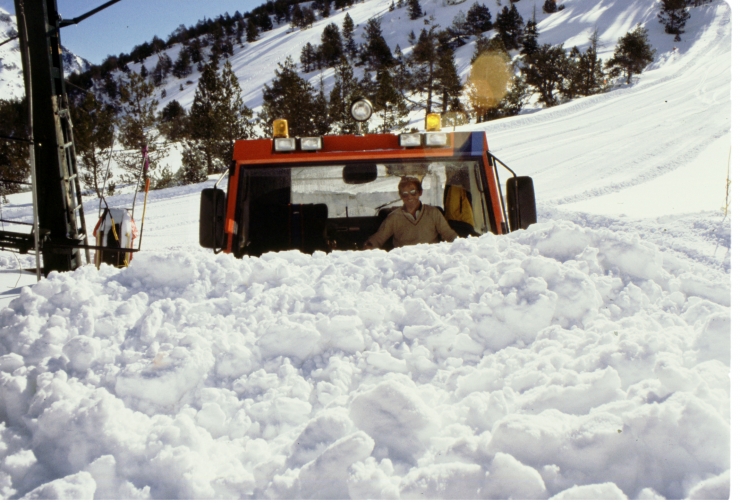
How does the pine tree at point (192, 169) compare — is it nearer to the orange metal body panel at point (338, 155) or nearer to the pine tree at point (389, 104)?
the pine tree at point (389, 104)

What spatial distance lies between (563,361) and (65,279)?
225cm

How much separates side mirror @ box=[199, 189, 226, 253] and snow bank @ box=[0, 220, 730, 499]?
0.67 metres

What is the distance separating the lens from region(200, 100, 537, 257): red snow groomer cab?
3791 mm

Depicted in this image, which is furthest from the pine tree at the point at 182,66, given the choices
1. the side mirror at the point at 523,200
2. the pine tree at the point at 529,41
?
the side mirror at the point at 523,200

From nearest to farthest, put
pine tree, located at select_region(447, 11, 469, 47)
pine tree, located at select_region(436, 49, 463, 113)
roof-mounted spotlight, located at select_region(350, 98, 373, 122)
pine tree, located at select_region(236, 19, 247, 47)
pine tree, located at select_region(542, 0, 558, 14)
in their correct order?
roof-mounted spotlight, located at select_region(350, 98, 373, 122) < pine tree, located at select_region(436, 49, 463, 113) < pine tree, located at select_region(447, 11, 469, 47) < pine tree, located at select_region(542, 0, 558, 14) < pine tree, located at select_region(236, 19, 247, 47)

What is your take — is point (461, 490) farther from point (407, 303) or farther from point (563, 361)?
point (407, 303)

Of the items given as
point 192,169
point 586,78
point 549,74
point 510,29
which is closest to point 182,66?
point 510,29

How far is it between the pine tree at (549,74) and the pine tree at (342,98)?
11.9 meters

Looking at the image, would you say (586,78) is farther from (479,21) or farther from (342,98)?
(479,21)

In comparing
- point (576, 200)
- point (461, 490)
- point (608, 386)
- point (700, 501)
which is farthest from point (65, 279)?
point (576, 200)

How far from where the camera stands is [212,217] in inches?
140

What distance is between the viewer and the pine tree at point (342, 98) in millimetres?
32094

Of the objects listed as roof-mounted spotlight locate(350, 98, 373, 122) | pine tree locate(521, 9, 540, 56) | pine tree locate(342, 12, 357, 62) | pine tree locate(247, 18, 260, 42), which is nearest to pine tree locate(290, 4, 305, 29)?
pine tree locate(247, 18, 260, 42)

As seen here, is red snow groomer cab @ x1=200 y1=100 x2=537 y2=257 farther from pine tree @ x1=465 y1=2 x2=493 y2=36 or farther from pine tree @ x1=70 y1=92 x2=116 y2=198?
pine tree @ x1=465 y1=2 x2=493 y2=36
